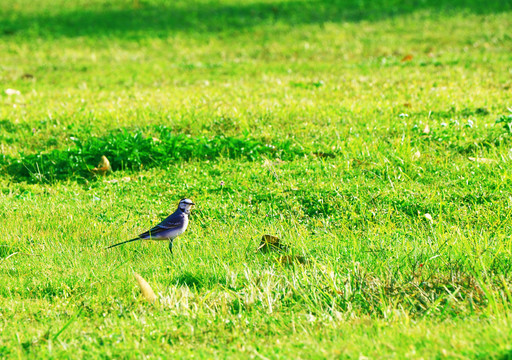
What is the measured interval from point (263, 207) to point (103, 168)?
105 inches

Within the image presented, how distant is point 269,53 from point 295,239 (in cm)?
1262

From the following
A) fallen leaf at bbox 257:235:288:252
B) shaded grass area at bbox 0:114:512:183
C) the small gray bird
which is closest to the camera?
fallen leaf at bbox 257:235:288:252

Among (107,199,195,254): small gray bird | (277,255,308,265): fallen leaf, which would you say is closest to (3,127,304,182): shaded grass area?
(107,199,195,254): small gray bird

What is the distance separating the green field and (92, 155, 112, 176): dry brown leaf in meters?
0.16

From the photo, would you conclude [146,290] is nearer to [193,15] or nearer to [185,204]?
[185,204]

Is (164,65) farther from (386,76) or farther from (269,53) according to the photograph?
(386,76)

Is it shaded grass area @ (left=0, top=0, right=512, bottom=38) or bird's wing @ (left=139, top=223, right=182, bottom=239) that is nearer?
bird's wing @ (left=139, top=223, right=182, bottom=239)

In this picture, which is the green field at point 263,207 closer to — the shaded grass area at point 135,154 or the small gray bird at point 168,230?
the shaded grass area at point 135,154

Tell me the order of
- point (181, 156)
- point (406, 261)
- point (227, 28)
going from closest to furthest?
point (406, 261)
point (181, 156)
point (227, 28)

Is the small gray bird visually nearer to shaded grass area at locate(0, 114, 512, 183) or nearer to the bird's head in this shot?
the bird's head

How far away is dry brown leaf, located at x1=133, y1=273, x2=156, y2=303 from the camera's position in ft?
14.8

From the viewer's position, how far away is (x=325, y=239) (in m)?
5.67

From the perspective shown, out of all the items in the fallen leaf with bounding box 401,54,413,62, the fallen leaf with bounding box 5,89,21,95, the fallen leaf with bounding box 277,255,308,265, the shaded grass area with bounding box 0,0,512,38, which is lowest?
the fallen leaf with bounding box 277,255,308,265

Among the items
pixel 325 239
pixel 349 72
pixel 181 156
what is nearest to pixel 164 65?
pixel 349 72
